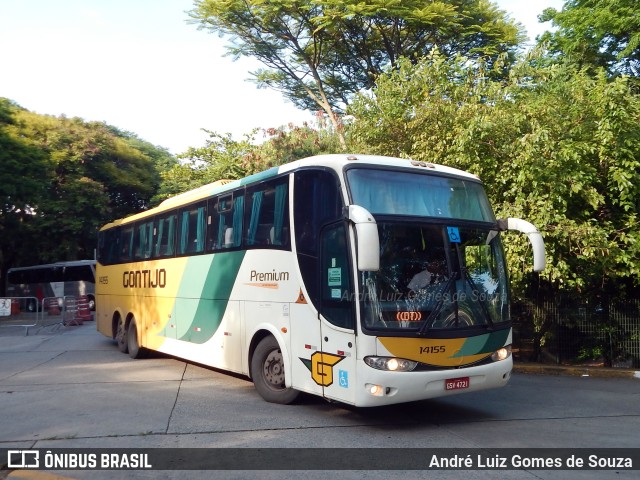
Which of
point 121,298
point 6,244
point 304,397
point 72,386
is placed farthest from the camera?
point 6,244

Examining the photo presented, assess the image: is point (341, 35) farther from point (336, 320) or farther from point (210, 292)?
point (336, 320)

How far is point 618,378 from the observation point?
12859mm

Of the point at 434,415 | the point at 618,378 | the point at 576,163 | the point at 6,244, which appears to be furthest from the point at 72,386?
the point at 6,244

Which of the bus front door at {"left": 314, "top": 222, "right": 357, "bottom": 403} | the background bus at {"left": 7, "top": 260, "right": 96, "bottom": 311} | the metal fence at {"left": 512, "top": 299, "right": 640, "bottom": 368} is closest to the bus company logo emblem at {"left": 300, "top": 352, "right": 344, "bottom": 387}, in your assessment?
the bus front door at {"left": 314, "top": 222, "right": 357, "bottom": 403}

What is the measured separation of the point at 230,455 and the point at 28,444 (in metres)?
2.36

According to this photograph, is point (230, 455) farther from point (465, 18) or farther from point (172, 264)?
point (465, 18)

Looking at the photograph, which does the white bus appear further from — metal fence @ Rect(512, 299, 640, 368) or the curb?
metal fence @ Rect(512, 299, 640, 368)

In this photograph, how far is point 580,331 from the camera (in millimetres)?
14234

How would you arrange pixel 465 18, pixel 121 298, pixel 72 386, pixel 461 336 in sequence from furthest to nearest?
1. pixel 465 18
2. pixel 121 298
3. pixel 72 386
4. pixel 461 336

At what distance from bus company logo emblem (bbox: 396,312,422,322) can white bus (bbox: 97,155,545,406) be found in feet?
0.04

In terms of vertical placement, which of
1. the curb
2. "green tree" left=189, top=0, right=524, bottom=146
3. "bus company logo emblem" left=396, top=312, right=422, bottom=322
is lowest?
the curb

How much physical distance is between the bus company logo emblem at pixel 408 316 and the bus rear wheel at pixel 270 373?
2263 millimetres

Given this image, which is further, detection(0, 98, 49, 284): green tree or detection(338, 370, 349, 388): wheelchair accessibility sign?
detection(0, 98, 49, 284): green tree

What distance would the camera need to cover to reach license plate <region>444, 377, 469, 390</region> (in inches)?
291
